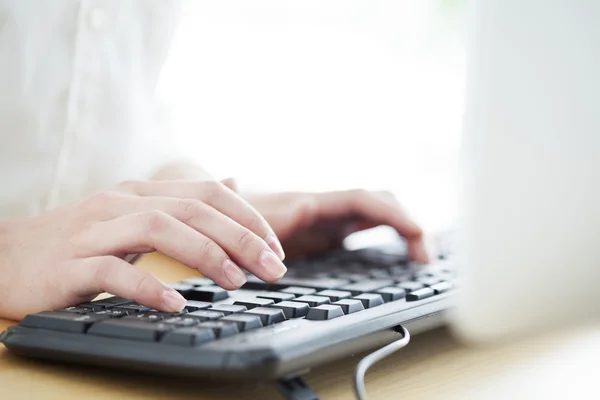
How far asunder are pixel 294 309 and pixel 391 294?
0.29ft

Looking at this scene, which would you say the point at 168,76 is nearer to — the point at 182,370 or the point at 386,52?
the point at 386,52

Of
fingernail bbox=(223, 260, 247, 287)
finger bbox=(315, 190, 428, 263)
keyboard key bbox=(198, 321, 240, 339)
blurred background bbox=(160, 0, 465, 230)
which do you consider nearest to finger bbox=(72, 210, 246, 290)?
fingernail bbox=(223, 260, 247, 287)

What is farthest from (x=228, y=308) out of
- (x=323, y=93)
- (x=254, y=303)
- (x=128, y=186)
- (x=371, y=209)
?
(x=323, y=93)

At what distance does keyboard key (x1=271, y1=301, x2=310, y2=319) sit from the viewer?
40 cm

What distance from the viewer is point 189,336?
0.33 meters

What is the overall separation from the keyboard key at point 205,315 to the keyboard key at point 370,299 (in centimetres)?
10

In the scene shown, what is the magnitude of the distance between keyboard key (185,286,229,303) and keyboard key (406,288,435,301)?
126 millimetres

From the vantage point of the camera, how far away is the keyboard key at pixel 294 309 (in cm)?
40

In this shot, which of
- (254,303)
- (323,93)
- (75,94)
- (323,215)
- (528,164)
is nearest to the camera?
(528,164)

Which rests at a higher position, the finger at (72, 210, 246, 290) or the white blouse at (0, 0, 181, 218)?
the white blouse at (0, 0, 181, 218)

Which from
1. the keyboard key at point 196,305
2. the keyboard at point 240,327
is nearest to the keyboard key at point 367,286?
the keyboard at point 240,327

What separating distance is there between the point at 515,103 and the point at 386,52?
1500 millimetres

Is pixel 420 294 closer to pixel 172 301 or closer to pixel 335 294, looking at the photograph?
pixel 335 294

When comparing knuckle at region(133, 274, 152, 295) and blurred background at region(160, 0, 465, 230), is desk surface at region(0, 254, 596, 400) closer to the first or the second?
knuckle at region(133, 274, 152, 295)
